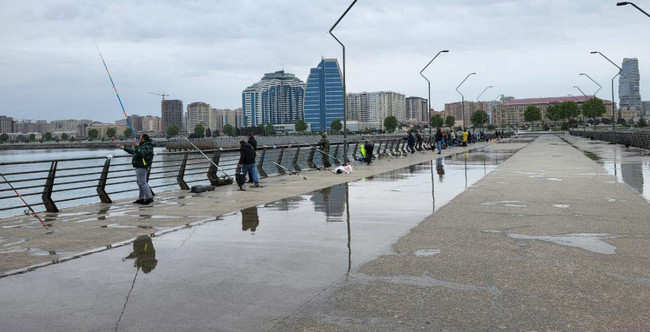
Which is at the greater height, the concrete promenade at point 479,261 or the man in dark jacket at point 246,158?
the man in dark jacket at point 246,158

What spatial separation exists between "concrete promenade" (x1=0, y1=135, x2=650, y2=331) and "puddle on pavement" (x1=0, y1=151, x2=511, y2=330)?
0.34m

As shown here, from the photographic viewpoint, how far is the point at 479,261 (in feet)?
22.9

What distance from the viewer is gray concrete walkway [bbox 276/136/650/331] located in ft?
15.5

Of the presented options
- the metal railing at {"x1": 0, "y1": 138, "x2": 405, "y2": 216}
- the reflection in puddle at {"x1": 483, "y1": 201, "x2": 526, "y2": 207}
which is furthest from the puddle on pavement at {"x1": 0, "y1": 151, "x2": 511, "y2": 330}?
the metal railing at {"x1": 0, "y1": 138, "x2": 405, "y2": 216}

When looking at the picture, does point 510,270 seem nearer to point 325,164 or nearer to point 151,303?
point 151,303

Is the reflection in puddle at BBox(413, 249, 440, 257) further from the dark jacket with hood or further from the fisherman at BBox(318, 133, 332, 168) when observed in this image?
the fisherman at BBox(318, 133, 332, 168)

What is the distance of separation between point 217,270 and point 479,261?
3272 millimetres

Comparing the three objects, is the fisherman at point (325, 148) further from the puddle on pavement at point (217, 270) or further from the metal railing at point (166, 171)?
the puddle on pavement at point (217, 270)

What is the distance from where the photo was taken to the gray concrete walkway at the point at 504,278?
4738 mm

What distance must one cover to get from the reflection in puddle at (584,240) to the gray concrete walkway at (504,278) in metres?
0.01

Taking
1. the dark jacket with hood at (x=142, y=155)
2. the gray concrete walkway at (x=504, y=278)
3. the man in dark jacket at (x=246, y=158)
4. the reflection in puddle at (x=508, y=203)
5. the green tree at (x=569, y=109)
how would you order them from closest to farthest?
the gray concrete walkway at (x=504, y=278) < the reflection in puddle at (x=508, y=203) < the dark jacket with hood at (x=142, y=155) < the man in dark jacket at (x=246, y=158) < the green tree at (x=569, y=109)

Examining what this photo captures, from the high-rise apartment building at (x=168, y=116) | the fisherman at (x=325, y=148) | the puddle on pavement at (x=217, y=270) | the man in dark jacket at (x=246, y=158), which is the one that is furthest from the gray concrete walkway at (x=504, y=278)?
the fisherman at (x=325, y=148)

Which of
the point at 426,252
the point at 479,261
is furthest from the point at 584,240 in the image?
the point at 426,252

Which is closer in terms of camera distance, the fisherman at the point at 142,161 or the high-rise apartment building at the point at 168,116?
the fisherman at the point at 142,161
